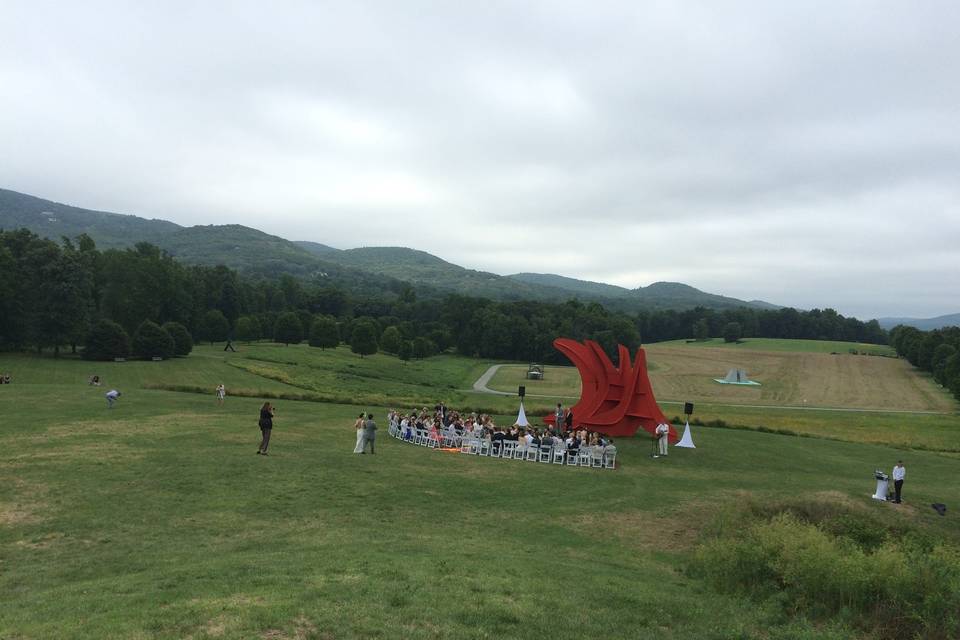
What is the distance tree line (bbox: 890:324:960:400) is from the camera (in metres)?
65.6

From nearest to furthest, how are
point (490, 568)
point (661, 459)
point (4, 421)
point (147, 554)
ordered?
point (490, 568), point (147, 554), point (4, 421), point (661, 459)

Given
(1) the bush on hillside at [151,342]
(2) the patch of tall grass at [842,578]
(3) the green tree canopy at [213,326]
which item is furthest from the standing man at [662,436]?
(3) the green tree canopy at [213,326]

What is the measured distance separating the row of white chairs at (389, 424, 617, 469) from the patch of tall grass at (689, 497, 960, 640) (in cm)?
958

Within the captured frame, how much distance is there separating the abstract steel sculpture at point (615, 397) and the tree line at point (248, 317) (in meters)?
49.5

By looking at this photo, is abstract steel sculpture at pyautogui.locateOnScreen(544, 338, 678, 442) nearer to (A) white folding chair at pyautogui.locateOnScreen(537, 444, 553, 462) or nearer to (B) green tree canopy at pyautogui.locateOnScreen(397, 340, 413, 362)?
(A) white folding chair at pyautogui.locateOnScreen(537, 444, 553, 462)

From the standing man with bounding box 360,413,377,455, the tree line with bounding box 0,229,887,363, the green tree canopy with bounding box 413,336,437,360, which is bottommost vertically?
the green tree canopy with bounding box 413,336,437,360

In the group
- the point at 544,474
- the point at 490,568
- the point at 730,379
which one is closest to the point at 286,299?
the point at 730,379

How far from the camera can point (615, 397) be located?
2698 centimetres

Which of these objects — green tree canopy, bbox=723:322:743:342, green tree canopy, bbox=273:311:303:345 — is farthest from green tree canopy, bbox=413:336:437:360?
green tree canopy, bbox=723:322:743:342

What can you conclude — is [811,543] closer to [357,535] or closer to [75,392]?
[357,535]

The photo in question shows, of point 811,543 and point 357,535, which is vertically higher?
point 811,543

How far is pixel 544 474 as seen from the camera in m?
19.2

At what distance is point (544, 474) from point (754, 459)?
428 inches

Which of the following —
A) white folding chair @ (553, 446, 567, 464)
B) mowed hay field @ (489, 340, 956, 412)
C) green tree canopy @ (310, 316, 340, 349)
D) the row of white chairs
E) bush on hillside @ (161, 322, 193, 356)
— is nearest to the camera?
the row of white chairs
